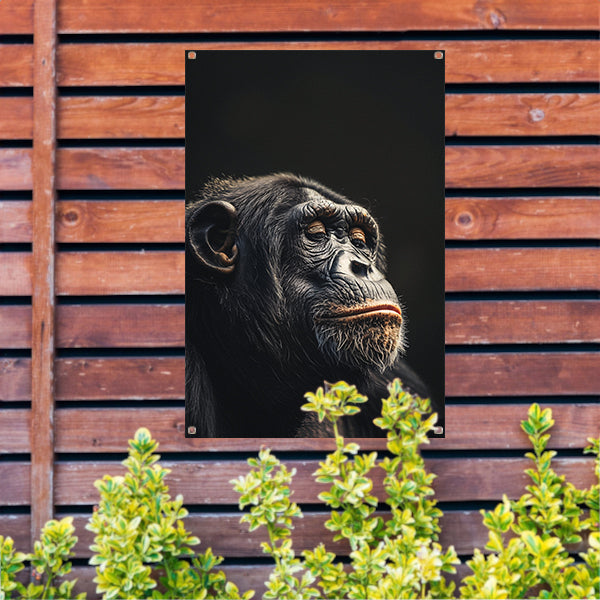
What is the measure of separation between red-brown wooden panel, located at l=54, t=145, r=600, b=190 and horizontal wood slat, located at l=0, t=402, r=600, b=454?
2.85 feet

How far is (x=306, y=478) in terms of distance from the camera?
2.07 m

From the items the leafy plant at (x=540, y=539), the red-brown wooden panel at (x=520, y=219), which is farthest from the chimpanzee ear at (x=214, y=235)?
the leafy plant at (x=540, y=539)

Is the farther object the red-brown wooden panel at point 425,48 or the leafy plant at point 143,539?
the red-brown wooden panel at point 425,48

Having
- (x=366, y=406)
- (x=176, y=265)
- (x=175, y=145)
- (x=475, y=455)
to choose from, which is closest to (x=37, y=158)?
(x=175, y=145)

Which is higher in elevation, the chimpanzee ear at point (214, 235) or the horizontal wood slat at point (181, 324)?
the chimpanzee ear at point (214, 235)

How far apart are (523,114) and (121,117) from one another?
157cm

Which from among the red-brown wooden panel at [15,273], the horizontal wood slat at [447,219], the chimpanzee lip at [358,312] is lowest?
the chimpanzee lip at [358,312]

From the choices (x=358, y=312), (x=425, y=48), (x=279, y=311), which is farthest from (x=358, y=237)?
(x=425, y=48)

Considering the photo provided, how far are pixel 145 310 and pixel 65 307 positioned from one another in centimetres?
31

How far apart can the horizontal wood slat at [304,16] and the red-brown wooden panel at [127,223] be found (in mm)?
687

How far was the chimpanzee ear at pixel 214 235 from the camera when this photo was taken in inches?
81.9

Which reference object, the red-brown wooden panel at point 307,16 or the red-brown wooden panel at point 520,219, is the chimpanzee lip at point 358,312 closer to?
the red-brown wooden panel at point 520,219

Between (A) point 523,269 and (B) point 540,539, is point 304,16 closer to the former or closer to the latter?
(A) point 523,269

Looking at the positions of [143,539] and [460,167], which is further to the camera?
[460,167]
